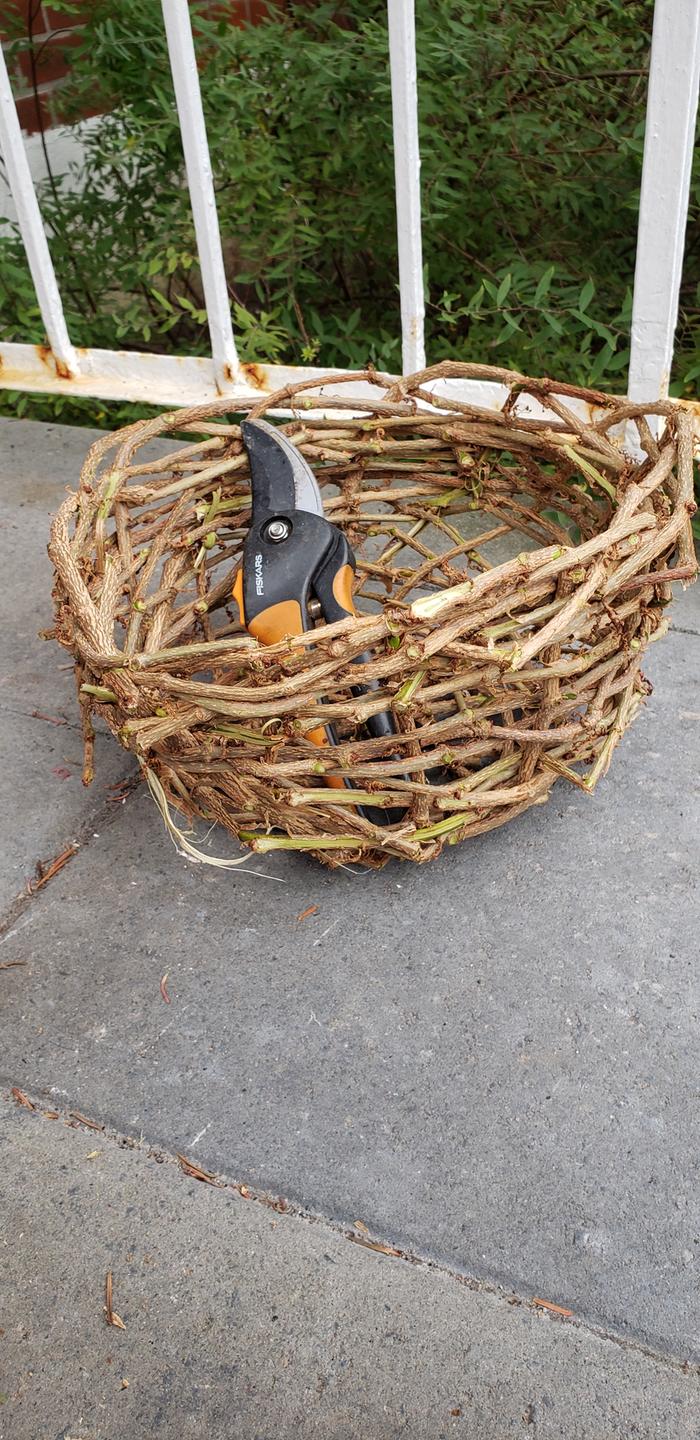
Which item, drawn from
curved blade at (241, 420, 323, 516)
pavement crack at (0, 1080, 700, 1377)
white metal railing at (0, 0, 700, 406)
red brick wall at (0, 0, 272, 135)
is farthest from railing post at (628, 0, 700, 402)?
red brick wall at (0, 0, 272, 135)

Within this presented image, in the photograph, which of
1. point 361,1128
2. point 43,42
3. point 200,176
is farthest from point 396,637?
point 43,42

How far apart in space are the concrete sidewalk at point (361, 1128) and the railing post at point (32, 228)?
117 cm

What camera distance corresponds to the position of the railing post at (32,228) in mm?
2018

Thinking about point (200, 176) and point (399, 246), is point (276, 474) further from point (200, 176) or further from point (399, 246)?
point (200, 176)

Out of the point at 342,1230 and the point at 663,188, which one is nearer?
the point at 342,1230

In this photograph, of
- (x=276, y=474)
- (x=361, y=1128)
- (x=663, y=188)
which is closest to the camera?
(x=361, y=1128)

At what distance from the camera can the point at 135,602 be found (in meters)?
1.27

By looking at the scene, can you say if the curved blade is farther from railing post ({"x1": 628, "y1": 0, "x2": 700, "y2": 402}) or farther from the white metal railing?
railing post ({"x1": 628, "y1": 0, "x2": 700, "y2": 402})

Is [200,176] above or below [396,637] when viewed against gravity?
above

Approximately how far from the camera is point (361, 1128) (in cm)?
99

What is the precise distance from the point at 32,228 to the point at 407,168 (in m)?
0.77

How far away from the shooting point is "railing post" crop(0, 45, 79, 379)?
79.4 inches

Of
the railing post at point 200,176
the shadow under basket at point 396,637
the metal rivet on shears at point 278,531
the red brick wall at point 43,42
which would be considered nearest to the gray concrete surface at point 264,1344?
the shadow under basket at point 396,637

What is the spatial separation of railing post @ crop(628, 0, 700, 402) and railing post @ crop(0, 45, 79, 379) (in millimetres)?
1087
